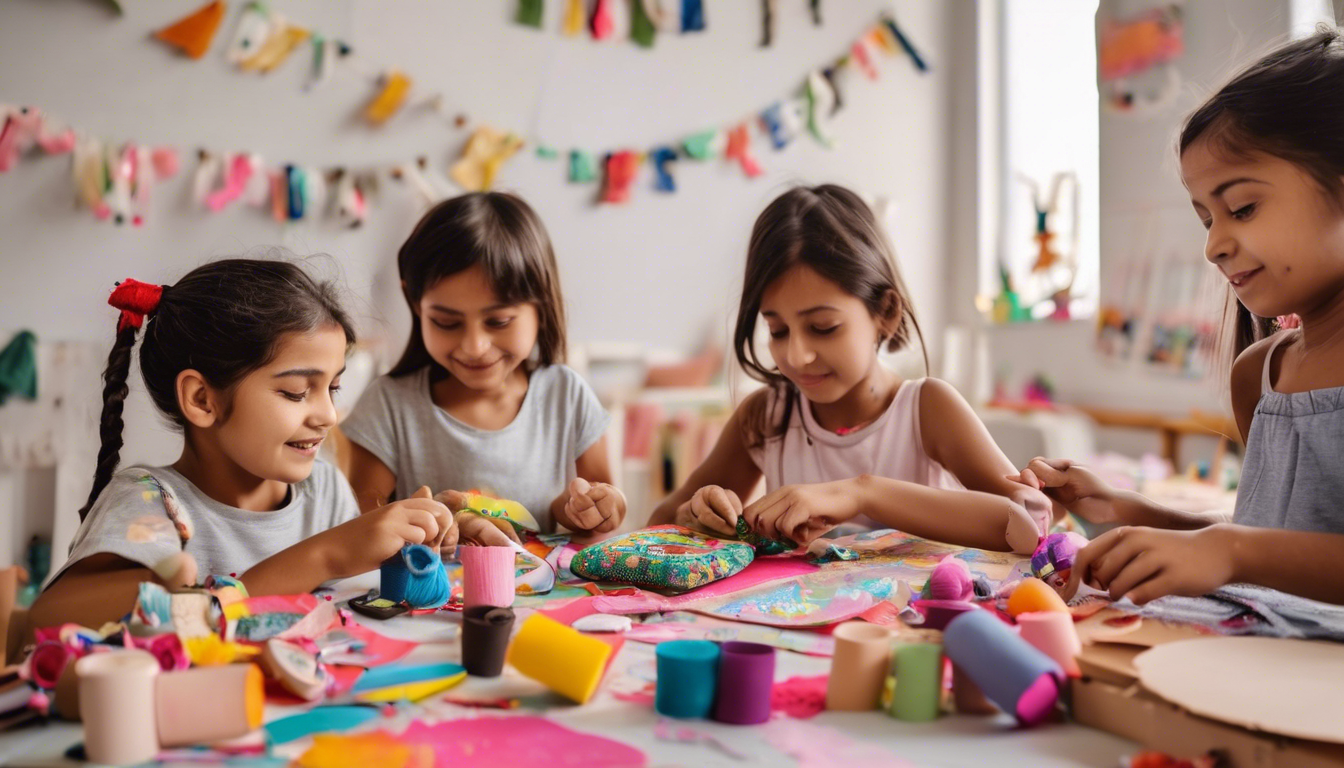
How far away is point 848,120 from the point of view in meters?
3.63

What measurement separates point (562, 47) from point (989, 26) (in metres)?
1.64

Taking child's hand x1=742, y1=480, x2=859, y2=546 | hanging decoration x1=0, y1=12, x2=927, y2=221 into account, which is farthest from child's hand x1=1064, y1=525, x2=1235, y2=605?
hanging decoration x1=0, y1=12, x2=927, y2=221

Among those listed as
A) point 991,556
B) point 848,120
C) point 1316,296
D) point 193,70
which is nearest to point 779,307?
point 991,556

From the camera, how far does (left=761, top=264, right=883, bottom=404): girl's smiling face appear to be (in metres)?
1.33

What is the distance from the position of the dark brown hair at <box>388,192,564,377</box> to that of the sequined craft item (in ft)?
1.87

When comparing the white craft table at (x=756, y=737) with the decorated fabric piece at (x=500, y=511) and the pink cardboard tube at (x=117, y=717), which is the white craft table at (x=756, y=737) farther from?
the decorated fabric piece at (x=500, y=511)

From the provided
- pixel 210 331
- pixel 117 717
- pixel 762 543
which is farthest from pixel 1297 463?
pixel 210 331

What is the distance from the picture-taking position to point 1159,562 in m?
0.77

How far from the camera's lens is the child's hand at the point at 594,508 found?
4.08ft

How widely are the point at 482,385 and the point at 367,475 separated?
0.24 meters

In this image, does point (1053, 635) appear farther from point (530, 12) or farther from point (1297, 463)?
point (530, 12)

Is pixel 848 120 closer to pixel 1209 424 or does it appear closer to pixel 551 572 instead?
pixel 1209 424

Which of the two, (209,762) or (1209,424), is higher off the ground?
(1209,424)

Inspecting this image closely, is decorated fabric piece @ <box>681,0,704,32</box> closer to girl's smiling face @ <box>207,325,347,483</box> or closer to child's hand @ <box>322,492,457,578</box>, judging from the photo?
girl's smiling face @ <box>207,325,347,483</box>
